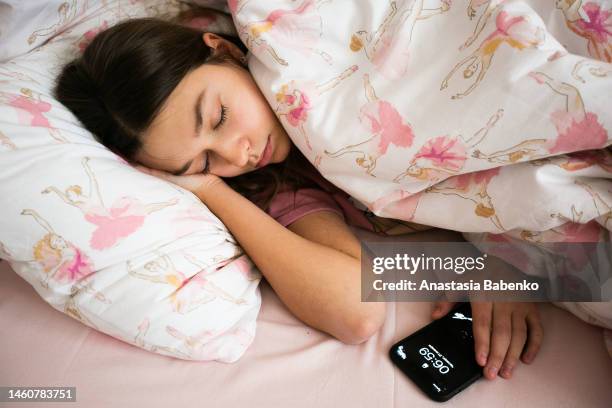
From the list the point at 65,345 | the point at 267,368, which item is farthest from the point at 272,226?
the point at 65,345

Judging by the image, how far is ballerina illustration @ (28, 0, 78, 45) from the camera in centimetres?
90

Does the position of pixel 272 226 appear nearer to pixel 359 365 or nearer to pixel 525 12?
pixel 359 365

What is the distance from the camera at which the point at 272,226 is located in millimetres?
877

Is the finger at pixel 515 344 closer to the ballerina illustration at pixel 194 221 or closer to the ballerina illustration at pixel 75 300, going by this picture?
the ballerina illustration at pixel 194 221

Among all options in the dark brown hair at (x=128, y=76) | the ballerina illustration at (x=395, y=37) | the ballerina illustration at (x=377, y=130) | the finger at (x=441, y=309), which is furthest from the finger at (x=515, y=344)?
the dark brown hair at (x=128, y=76)

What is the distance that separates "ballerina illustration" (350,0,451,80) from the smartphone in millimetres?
429

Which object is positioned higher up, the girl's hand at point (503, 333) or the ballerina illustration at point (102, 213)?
the ballerina illustration at point (102, 213)

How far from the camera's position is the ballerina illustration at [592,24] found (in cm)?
69

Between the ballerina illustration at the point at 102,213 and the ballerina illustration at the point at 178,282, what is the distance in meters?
0.05

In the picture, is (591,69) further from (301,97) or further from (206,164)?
(206,164)

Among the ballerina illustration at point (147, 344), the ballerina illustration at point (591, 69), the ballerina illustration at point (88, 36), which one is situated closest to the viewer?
the ballerina illustration at point (591, 69)

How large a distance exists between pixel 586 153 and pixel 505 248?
0.21m

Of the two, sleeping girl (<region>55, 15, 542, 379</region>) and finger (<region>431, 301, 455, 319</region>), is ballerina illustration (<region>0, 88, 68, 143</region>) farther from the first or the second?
finger (<region>431, 301, 455, 319</region>)

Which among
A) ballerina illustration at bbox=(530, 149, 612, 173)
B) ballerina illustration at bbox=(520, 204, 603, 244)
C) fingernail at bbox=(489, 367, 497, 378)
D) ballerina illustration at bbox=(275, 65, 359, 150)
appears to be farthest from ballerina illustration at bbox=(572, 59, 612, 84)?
fingernail at bbox=(489, 367, 497, 378)
